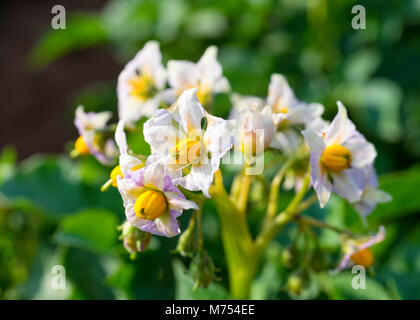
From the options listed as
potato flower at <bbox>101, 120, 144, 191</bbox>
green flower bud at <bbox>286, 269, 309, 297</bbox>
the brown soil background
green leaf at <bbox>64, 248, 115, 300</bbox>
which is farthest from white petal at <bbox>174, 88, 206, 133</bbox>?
the brown soil background

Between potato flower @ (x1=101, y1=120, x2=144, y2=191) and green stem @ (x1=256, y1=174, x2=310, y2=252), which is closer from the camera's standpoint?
potato flower @ (x1=101, y1=120, x2=144, y2=191)

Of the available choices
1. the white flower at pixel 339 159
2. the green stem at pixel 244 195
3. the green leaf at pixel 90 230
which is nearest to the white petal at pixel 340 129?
the white flower at pixel 339 159

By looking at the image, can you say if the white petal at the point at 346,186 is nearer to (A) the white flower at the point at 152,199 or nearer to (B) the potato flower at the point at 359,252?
(B) the potato flower at the point at 359,252

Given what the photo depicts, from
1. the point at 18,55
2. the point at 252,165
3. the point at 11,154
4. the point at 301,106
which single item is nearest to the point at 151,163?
the point at 252,165

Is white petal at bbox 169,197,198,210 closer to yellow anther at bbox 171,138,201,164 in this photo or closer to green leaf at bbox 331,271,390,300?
yellow anther at bbox 171,138,201,164

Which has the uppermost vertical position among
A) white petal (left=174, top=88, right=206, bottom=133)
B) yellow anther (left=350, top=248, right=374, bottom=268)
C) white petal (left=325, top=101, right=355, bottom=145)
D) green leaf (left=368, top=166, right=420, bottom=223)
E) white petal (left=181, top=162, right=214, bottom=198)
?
white petal (left=174, top=88, right=206, bottom=133)

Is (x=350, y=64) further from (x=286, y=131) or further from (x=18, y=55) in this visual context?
(x=18, y=55)
